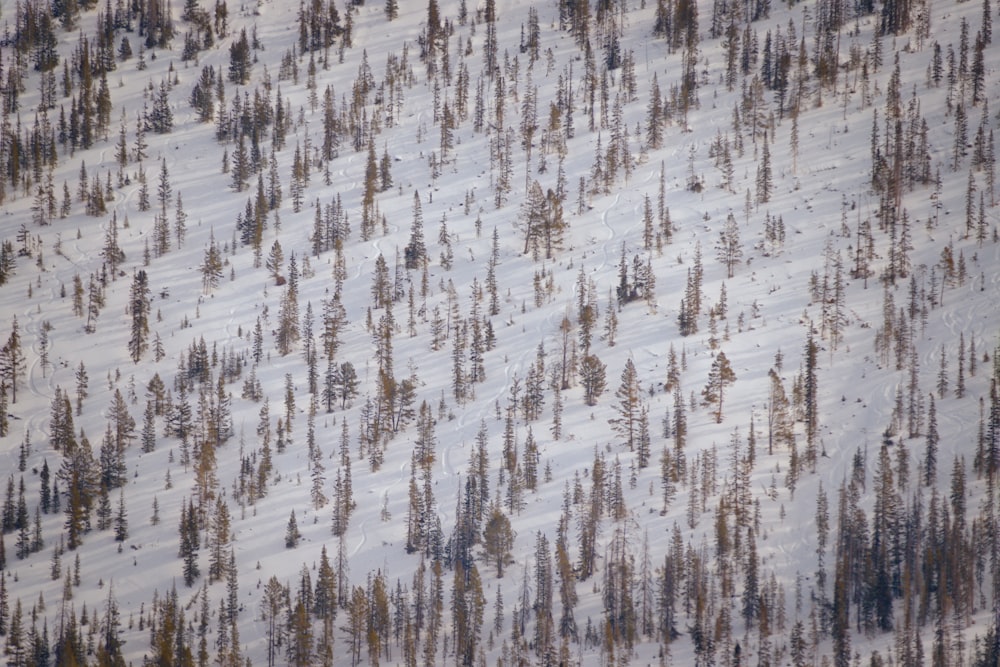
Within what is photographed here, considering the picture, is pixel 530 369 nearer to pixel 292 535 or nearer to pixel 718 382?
pixel 718 382

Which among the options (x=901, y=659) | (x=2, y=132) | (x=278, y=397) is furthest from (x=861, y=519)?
(x=2, y=132)

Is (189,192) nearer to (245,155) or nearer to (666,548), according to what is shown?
(245,155)

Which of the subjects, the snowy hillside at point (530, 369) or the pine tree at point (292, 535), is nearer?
the snowy hillside at point (530, 369)

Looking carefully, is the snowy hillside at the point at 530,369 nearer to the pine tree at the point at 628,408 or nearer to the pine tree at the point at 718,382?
the pine tree at the point at 718,382

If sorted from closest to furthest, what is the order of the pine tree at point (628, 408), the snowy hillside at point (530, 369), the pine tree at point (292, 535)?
the snowy hillside at point (530, 369)
the pine tree at point (292, 535)
the pine tree at point (628, 408)

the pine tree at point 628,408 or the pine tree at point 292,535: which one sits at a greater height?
the pine tree at point 628,408

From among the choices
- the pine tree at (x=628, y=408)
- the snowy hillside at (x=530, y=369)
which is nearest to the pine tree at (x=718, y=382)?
the snowy hillside at (x=530, y=369)

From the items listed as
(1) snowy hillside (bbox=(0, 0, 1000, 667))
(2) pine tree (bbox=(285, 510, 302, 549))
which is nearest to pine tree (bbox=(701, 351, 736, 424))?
(1) snowy hillside (bbox=(0, 0, 1000, 667))

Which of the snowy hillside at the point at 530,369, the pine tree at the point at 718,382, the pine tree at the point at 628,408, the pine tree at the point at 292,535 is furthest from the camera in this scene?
the pine tree at the point at 718,382

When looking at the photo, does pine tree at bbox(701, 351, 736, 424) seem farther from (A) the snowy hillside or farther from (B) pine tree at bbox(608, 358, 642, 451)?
(B) pine tree at bbox(608, 358, 642, 451)

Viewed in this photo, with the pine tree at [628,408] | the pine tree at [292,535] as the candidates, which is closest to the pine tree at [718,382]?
the pine tree at [628,408]
